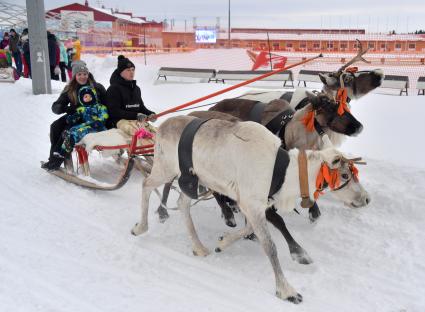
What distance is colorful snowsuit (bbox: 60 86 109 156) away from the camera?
5.84 metres

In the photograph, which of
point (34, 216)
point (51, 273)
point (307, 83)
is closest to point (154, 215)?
point (34, 216)

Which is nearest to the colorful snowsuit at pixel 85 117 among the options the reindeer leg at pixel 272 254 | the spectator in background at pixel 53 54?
the reindeer leg at pixel 272 254

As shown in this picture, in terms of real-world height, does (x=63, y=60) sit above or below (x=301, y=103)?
above

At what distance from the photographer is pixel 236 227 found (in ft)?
15.5

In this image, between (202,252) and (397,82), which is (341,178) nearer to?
(202,252)

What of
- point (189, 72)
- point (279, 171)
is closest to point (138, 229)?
point (279, 171)

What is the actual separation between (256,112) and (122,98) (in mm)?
1830

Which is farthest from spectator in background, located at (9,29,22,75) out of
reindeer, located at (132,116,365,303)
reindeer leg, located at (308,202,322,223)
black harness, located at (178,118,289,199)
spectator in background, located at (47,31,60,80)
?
reindeer, located at (132,116,365,303)

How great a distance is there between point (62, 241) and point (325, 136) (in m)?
2.78

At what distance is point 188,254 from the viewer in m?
4.07

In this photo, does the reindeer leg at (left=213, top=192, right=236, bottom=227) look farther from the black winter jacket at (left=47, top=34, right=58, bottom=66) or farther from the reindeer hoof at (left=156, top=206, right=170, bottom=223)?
the black winter jacket at (left=47, top=34, right=58, bottom=66)

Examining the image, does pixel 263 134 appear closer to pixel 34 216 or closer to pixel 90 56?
pixel 34 216

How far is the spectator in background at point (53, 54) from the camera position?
43.7 ft

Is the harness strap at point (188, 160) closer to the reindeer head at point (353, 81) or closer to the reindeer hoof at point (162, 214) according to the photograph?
the reindeer hoof at point (162, 214)
